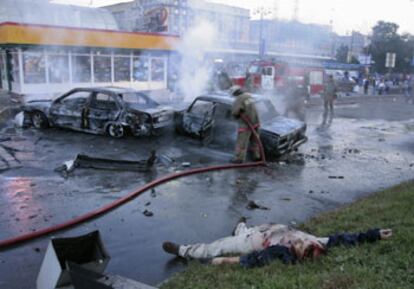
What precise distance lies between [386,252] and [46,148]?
8.58 metres

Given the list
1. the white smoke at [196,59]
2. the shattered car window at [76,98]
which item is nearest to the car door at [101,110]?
the shattered car window at [76,98]

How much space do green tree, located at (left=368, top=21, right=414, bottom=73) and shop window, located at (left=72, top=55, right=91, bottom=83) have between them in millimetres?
42788

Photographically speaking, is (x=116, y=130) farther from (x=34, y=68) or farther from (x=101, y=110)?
(x=34, y=68)

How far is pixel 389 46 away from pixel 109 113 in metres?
49.6

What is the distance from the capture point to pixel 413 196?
5816mm

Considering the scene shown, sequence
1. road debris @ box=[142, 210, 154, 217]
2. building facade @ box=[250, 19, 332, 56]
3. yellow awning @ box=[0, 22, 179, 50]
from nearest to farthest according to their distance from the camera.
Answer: road debris @ box=[142, 210, 154, 217]
yellow awning @ box=[0, 22, 179, 50]
building facade @ box=[250, 19, 332, 56]

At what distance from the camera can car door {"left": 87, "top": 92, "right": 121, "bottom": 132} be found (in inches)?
439

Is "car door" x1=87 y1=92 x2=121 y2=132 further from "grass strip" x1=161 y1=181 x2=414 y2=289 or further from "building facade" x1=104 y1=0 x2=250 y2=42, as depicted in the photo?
"building facade" x1=104 y1=0 x2=250 y2=42

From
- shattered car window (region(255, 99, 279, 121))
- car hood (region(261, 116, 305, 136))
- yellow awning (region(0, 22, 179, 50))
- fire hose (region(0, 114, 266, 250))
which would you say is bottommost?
fire hose (region(0, 114, 266, 250))

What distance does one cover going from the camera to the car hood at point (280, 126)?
30.9 ft

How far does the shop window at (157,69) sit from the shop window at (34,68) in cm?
677

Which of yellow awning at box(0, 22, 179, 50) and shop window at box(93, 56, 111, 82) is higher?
yellow awning at box(0, 22, 179, 50)

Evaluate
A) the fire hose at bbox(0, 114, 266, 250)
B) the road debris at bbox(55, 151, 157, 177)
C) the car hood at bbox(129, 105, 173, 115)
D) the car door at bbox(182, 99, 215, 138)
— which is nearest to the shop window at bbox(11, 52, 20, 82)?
the car hood at bbox(129, 105, 173, 115)

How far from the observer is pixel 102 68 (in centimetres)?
2205
